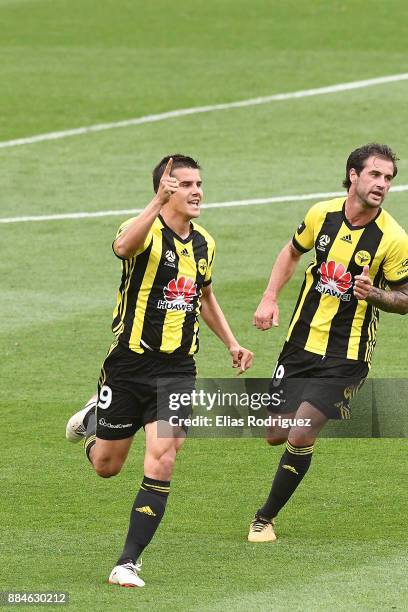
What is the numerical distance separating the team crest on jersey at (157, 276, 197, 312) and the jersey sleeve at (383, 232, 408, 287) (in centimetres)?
132

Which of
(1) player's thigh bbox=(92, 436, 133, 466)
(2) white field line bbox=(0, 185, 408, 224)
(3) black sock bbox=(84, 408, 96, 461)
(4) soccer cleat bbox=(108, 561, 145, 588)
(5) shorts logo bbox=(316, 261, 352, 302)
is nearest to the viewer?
(4) soccer cleat bbox=(108, 561, 145, 588)

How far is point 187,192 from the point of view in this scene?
8.79 m

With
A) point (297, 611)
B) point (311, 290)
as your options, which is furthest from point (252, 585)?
point (311, 290)

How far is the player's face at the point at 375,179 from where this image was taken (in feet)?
30.5

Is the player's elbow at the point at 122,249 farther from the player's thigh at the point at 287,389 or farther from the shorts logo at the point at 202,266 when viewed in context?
the player's thigh at the point at 287,389

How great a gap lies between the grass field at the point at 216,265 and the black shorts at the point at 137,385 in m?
0.83

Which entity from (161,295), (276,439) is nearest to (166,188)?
(161,295)

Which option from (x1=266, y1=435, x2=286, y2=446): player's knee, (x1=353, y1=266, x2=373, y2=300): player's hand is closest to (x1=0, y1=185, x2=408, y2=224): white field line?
(x1=266, y1=435, x2=286, y2=446): player's knee

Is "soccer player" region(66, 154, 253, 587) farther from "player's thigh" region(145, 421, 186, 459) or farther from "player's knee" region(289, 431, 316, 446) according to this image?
"player's knee" region(289, 431, 316, 446)

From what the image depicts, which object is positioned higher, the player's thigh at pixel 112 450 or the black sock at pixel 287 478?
the player's thigh at pixel 112 450

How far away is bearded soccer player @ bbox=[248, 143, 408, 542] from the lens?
9352 millimetres

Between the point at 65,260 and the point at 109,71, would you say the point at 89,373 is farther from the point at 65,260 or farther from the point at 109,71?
the point at 109,71

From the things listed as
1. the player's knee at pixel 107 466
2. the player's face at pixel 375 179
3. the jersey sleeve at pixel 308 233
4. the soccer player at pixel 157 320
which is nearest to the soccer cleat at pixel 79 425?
the player's knee at pixel 107 466

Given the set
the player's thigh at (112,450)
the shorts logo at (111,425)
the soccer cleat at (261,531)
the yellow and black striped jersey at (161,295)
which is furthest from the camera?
the soccer cleat at (261,531)
